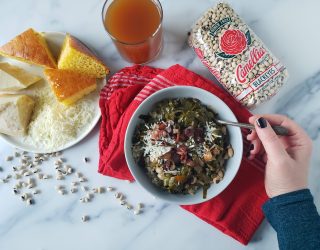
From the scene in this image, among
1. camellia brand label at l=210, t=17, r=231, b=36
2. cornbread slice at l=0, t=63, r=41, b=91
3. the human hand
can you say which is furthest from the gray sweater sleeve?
cornbread slice at l=0, t=63, r=41, b=91

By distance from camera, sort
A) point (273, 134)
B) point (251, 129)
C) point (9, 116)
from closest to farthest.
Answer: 1. point (273, 134)
2. point (251, 129)
3. point (9, 116)

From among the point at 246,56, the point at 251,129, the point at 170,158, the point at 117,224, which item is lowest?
the point at 117,224

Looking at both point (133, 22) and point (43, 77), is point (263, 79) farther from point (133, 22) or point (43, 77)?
point (43, 77)

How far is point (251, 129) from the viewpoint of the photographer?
149cm

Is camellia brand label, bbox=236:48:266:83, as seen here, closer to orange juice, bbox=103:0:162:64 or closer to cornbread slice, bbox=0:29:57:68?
orange juice, bbox=103:0:162:64

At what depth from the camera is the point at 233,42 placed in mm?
1537

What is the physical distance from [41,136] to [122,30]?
1.71ft

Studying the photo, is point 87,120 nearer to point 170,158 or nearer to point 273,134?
point 170,158

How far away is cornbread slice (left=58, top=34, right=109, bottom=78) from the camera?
157cm

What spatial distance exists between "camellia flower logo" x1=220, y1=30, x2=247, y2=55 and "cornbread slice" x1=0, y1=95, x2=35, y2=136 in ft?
2.62

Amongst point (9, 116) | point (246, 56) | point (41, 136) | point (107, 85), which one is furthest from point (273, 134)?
point (9, 116)

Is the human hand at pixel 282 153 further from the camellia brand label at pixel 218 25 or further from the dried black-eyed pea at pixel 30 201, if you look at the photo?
the dried black-eyed pea at pixel 30 201

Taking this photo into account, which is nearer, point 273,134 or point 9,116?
point 273,134

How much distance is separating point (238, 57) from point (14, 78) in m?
0.87
